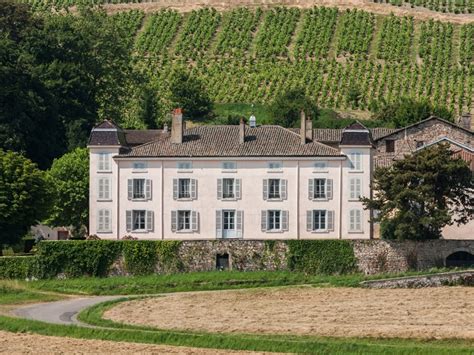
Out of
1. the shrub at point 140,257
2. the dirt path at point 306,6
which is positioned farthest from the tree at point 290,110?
the dirt path at point 306,6

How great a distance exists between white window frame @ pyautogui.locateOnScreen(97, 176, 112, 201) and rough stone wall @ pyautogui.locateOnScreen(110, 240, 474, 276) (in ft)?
22.7

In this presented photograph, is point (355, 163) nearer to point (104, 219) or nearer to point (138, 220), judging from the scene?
point (138, 220)

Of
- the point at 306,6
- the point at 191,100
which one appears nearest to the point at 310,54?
the point at 306,6

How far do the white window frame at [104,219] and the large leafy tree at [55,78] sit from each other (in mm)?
16075

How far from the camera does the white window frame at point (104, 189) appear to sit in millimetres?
88875

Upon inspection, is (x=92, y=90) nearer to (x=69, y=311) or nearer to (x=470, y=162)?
(x=470, y=162)

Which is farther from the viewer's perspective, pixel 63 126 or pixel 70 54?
pixel 70 54

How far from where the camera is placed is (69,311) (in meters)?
69.6

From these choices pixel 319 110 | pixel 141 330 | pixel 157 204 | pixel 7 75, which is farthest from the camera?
pixel 319 110

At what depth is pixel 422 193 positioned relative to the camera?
82625 millimetres

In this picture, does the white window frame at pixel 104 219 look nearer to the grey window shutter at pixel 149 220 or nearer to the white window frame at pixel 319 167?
the grey window shutter at pixel 149 220

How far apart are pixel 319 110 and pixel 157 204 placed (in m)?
46.7

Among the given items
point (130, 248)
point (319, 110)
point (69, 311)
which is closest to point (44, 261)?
point (130, 248)

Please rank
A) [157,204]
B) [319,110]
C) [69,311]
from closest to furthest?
[69,311] < [157,204] < [319,110]
